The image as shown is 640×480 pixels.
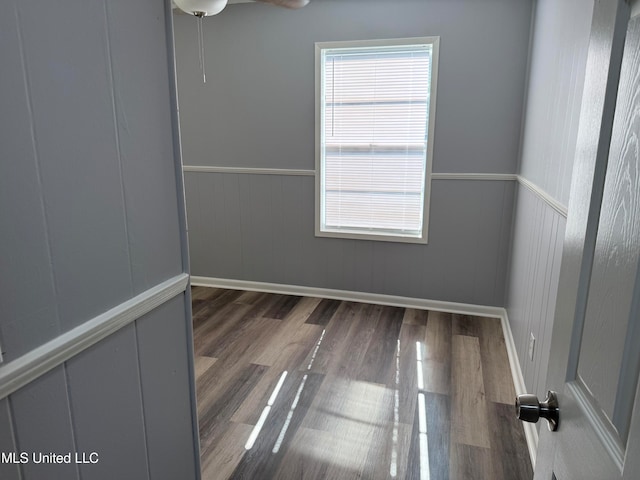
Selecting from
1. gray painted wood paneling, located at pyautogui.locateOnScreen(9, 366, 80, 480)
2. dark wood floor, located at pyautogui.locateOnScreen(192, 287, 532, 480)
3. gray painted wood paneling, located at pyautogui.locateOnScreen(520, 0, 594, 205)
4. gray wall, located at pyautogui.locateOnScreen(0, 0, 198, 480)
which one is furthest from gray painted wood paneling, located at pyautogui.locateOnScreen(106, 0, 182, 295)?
gray painted wood paneling, located at pyautogui.locateOnScreen(520, 0, 594, 205)

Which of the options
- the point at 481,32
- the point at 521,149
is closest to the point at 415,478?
the point at 521,149

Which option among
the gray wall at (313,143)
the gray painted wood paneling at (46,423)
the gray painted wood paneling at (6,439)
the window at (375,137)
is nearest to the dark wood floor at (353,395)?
the gray wall at (313,143)

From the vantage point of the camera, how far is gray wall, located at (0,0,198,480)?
29.9 inches

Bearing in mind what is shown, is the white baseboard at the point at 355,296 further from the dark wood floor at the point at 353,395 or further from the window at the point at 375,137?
the window at the point at 375,137

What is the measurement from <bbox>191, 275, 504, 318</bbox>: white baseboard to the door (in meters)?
2.80

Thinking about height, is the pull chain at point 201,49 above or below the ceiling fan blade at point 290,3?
below

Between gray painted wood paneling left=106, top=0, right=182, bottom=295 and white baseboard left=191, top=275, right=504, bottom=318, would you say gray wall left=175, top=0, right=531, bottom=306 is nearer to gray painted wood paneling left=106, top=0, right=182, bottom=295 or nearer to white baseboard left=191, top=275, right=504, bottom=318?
white baseboard left=191, top=275, right=504, bottom=318

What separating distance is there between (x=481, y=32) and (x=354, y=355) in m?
2.37

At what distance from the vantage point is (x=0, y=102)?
0.71 meters

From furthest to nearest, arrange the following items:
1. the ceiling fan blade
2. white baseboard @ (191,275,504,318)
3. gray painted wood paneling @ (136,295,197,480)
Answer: white baseboard @ (191,275,504,318) < the ceiling fan blade < gray painted wood paneling @ (136,295,197,480)

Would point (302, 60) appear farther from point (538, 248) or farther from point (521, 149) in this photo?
point (538, 248)

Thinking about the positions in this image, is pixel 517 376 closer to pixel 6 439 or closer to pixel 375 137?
pixel 375 137

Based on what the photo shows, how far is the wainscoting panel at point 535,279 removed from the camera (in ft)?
6.06

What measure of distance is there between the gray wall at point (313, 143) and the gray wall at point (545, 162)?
1.04 ft
